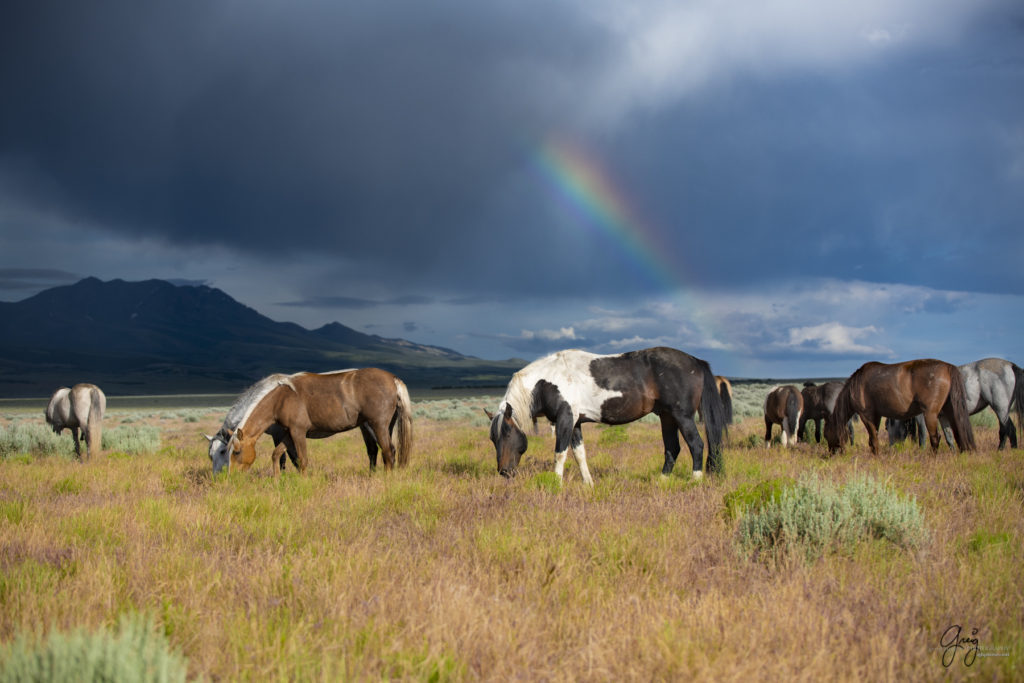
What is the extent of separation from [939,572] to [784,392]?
513 inches

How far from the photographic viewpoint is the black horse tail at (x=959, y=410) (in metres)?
11.2

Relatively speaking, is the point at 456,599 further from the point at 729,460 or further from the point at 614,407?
the point at 729,460

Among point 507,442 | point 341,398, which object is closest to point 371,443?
point 341,398

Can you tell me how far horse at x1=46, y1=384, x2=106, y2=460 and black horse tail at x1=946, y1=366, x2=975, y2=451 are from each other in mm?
19846

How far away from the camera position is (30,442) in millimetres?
16656

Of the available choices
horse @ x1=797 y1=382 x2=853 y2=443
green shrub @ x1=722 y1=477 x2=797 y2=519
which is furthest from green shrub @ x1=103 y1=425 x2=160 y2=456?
horse @ x1=797 y1=382 x2=853 y2=443

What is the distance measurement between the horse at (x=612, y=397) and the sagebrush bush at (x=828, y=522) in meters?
3.89

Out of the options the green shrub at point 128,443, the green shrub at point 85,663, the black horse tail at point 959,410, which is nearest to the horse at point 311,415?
the green shrub at point 85,663

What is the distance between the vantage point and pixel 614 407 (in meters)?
9.60

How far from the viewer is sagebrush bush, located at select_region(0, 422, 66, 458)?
631 inches

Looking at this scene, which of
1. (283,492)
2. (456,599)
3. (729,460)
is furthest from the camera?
(729,460)

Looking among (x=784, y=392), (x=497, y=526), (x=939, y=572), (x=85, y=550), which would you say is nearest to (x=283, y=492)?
(x=85, y=550)

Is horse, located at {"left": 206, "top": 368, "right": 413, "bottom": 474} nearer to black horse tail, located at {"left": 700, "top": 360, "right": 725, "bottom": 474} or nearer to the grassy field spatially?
the grassy field

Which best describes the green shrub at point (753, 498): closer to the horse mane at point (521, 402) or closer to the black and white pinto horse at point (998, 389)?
the horse mane at point (521, 402)
